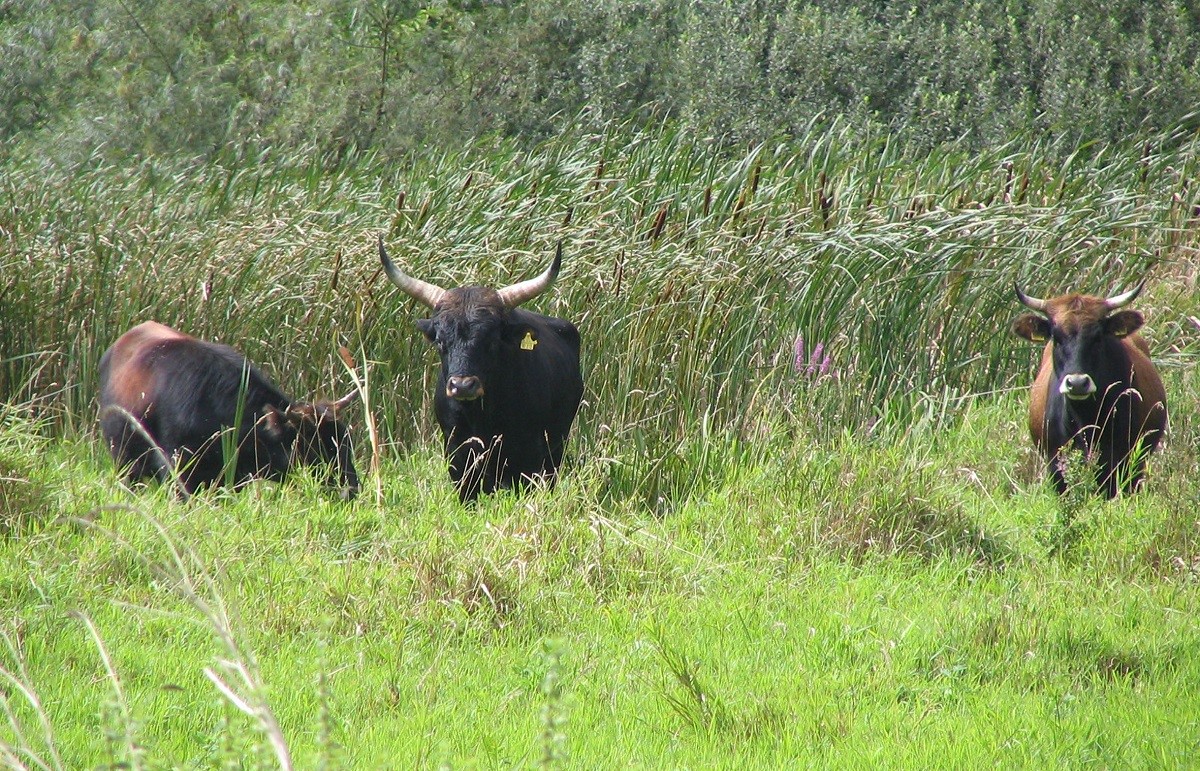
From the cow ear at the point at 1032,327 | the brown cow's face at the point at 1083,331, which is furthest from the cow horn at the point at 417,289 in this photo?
the brown cow's face at the point at 1083,331

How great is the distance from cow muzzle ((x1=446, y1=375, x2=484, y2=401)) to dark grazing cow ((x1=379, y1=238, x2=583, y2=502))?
0.06 m

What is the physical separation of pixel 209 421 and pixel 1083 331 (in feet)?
15.8

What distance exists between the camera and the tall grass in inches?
322

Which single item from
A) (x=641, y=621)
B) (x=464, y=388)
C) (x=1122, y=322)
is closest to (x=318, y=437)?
(x=464, y=388)

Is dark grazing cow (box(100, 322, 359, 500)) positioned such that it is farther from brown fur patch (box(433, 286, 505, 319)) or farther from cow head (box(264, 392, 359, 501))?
brown fur patch (box(433, 286, 505, 319))

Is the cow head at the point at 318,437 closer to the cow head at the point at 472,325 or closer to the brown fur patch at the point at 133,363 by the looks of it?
the cow head at the point at 472,325

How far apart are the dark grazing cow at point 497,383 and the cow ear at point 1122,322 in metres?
3.03

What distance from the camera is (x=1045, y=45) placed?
1758 cm

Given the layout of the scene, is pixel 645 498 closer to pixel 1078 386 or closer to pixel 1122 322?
pixel 1078 386

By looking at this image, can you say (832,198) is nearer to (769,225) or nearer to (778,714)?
(769,225)

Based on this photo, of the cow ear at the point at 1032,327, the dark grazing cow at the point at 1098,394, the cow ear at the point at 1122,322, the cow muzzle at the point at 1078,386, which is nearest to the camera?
the cow muzzle at the point at 1078,386

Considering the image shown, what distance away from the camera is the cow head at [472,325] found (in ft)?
23.6

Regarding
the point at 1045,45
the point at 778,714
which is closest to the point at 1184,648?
the point at 778,714

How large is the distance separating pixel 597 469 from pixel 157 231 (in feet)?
14.7
